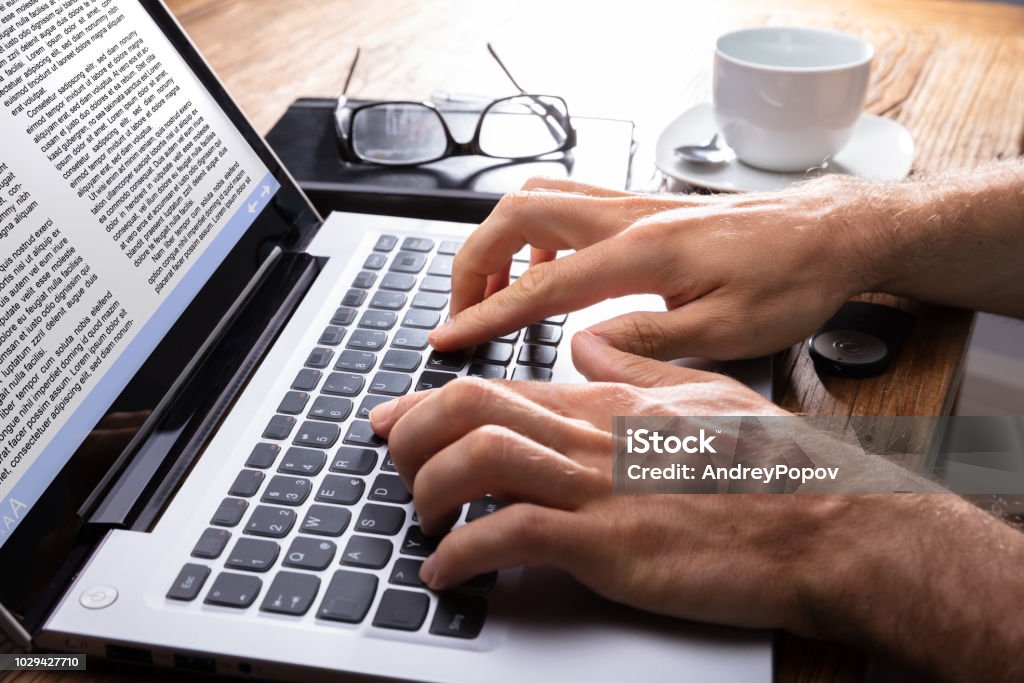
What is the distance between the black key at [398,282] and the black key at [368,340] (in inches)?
2.2

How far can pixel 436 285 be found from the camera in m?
0.71

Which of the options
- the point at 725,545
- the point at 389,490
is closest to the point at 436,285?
the point at 389,490

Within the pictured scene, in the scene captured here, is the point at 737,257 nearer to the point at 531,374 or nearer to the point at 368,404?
the point at 531,374

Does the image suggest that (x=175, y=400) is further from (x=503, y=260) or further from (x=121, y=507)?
(x=503, y=260)

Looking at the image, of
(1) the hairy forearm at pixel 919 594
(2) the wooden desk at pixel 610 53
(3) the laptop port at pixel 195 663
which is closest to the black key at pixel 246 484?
(3) the laptop port at pixel 195 663

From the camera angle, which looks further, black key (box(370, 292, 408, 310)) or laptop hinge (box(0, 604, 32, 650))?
black key (box(370, 292, 408, 310))

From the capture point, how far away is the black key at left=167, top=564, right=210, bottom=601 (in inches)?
18.2

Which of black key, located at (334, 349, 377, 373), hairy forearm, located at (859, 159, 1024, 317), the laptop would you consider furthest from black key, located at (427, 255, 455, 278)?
hairy forearm, located at (859, 159, 1024, 317)

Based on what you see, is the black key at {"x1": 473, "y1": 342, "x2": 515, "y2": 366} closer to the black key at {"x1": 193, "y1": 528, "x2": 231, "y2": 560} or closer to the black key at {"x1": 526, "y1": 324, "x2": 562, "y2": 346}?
the black key at {"x1": 526, "y1": 324, "x2": 562, "y2": 346}

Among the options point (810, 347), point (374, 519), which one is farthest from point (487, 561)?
point (810, 347)

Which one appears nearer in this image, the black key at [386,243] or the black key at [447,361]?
the black key at [447,361]

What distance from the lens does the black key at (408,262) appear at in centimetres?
72

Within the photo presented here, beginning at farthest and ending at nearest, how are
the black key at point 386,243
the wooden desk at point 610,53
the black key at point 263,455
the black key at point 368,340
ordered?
the wooden desk at point 610,53
the black key at point 386,243
the black key at point 368,340
the black key at point 263,455

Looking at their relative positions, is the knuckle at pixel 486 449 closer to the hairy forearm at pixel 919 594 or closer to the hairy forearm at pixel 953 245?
the hairy forearm at pixel 919 594
